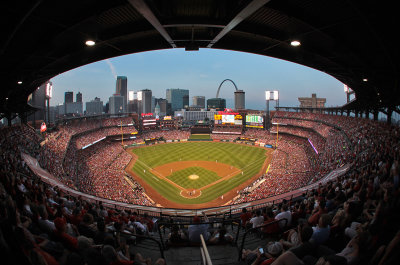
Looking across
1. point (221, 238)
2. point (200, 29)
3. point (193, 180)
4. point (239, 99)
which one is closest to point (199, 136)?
point (193, 180)

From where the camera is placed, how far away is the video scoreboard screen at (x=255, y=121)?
6544cm

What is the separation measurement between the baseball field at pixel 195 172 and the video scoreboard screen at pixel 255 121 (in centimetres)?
1580

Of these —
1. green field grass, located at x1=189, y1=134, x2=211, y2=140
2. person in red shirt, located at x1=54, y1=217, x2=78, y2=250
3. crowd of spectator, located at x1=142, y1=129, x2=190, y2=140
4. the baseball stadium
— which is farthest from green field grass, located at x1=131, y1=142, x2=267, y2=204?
person in red shirt, located at x1=54, y1=217, x2=78, y2=250

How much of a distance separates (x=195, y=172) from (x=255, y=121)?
3949 cm

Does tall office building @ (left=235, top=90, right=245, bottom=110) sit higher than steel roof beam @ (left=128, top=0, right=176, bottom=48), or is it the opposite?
tall office building @ (left=235, top=90, right=245, bottom=110)

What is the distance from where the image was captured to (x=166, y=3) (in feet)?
18.5

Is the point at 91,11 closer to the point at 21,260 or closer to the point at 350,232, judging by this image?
the point at 21,260

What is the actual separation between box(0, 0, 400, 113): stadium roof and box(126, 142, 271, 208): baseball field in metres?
18.4

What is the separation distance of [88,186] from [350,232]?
25.8 meters

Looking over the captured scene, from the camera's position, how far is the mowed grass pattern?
28.8 metres

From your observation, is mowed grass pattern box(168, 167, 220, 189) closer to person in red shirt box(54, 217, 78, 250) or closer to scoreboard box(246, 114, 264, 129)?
person in red shirt box(54, 217, 78, 250)

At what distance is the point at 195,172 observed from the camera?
113 ft

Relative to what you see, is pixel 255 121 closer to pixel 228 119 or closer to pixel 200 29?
pixel 228 119

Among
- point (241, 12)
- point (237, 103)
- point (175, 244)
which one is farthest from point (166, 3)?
point (237, 103)
